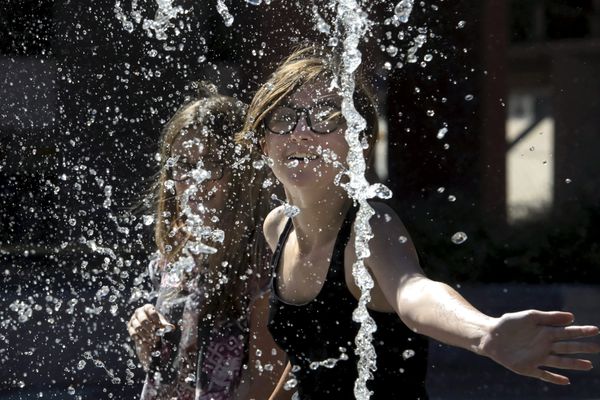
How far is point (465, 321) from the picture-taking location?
1803 mm

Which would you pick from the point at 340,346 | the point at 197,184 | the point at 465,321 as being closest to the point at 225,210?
the point at 197,184

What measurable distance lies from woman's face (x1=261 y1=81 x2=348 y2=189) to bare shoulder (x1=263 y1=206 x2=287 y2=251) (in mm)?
220

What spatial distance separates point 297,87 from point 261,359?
66cm

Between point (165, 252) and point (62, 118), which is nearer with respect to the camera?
point (165, 252)

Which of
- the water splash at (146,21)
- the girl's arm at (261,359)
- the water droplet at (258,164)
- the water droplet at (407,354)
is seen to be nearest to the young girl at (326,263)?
the water droplet at (407,354)

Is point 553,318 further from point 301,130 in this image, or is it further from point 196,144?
point 196,144

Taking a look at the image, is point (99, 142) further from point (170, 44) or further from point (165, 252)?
point (165, 252)

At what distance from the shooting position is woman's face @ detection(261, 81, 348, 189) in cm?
223

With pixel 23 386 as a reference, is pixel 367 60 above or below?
above

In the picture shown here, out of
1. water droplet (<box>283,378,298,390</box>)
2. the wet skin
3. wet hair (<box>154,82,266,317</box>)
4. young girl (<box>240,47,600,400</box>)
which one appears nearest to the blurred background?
wet hair (<box>154,82,266,317</box>)

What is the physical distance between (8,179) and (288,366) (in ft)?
16.4

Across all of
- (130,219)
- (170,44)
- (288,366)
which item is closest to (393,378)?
(288,366)

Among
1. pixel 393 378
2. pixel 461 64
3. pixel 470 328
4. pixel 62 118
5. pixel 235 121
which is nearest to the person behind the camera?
pixel 470 328

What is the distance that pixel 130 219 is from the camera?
19.9 ft
